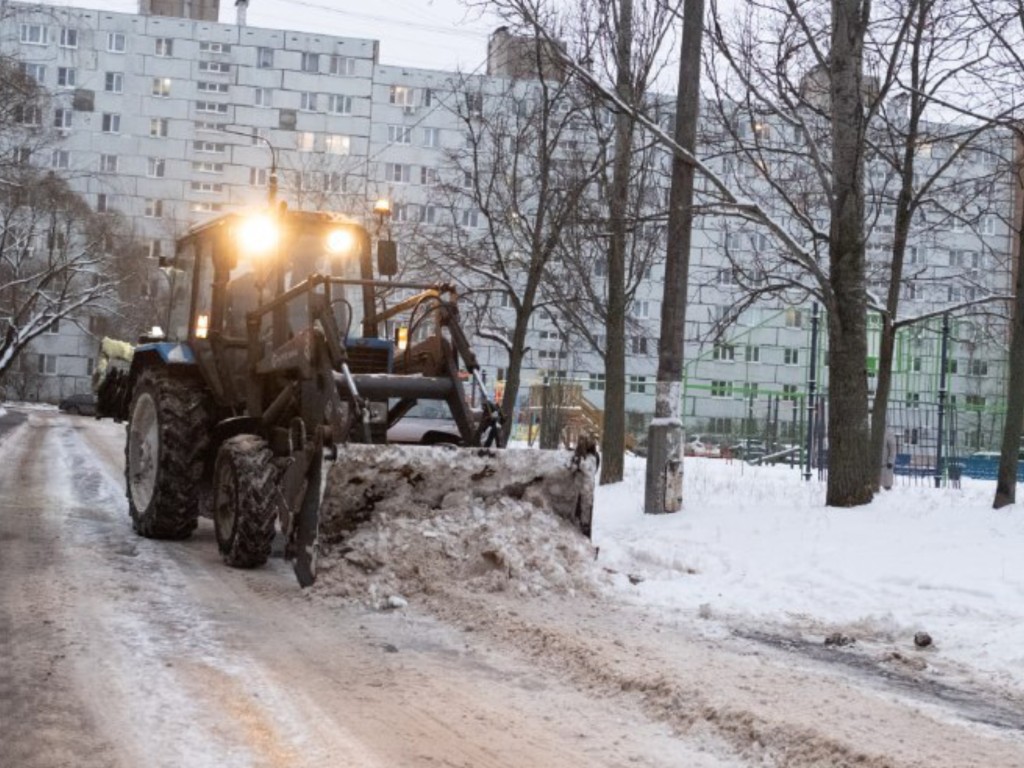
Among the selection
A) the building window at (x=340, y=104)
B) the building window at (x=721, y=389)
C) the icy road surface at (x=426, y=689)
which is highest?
the building window at (x=340, y=104)

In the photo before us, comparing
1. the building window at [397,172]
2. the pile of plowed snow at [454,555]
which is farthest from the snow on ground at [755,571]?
the building window at [397,172]

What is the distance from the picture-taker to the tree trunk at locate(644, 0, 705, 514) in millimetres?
11422

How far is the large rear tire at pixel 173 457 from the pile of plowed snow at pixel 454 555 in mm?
2512

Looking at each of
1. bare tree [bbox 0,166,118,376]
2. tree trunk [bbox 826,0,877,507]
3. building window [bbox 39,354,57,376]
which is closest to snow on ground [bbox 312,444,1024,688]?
tree trunk [bbox 826,0,877,507]

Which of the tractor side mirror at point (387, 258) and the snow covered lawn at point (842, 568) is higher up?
the tractor side mirror at point (387, 258)

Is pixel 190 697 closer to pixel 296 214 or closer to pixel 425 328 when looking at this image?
pixel 425 328

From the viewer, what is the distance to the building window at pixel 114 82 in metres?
64.5

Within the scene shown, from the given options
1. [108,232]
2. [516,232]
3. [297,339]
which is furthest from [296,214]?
[108,232]

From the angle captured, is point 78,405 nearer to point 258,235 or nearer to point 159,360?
point 159,360

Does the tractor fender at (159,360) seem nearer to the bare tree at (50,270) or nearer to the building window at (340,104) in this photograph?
the bare tree at (50,270)

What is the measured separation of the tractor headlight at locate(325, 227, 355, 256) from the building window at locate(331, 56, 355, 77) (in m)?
58.6

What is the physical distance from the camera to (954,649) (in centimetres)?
627

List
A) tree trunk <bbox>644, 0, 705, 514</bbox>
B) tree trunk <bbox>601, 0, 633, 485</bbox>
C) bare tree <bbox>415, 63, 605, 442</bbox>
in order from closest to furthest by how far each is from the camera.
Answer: tree trunk <bbox>644, 0, 705, 514</bbox>
tree trunk <bbox>601, 0, 633, 485</bbox>
bare tree <bbox>415, 63, 605, 442</bbox>

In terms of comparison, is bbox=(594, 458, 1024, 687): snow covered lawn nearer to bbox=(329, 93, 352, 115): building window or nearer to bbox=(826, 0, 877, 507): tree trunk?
bbox=(826, 0, 877, 507): tree trunk
